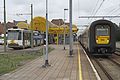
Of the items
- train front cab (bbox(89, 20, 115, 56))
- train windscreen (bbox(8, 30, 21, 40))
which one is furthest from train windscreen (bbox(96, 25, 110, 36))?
train windscreen (bbox(8, 30, 21, 40))

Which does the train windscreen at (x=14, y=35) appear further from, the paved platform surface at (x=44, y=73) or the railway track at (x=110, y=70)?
the paved platform surface at (x=44, y=73)

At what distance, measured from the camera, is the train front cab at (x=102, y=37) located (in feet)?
94.4

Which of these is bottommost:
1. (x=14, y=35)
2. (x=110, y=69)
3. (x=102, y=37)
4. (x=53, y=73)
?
(x=110, y=69)

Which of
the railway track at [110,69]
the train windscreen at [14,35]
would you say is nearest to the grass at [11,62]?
the railway track at [110,69]

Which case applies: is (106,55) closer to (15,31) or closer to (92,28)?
(92,28)

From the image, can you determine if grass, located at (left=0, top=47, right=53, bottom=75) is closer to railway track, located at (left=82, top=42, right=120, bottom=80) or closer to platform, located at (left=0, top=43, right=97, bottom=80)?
platform, located at (left=0, top=43, right=97, bottom=80)

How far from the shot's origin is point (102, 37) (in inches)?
1134

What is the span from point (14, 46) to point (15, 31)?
7.62 ft

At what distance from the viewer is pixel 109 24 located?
29016 mm

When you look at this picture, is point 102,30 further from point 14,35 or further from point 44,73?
point 14,35

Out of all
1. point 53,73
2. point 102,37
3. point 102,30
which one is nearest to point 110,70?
point 53,73

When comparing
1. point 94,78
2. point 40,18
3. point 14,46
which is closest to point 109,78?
point 94,78

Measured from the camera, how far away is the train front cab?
2877 centimetres

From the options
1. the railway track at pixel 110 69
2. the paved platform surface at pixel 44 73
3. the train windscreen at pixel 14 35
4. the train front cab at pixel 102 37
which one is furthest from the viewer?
the train windscreen at pixel 14 35
